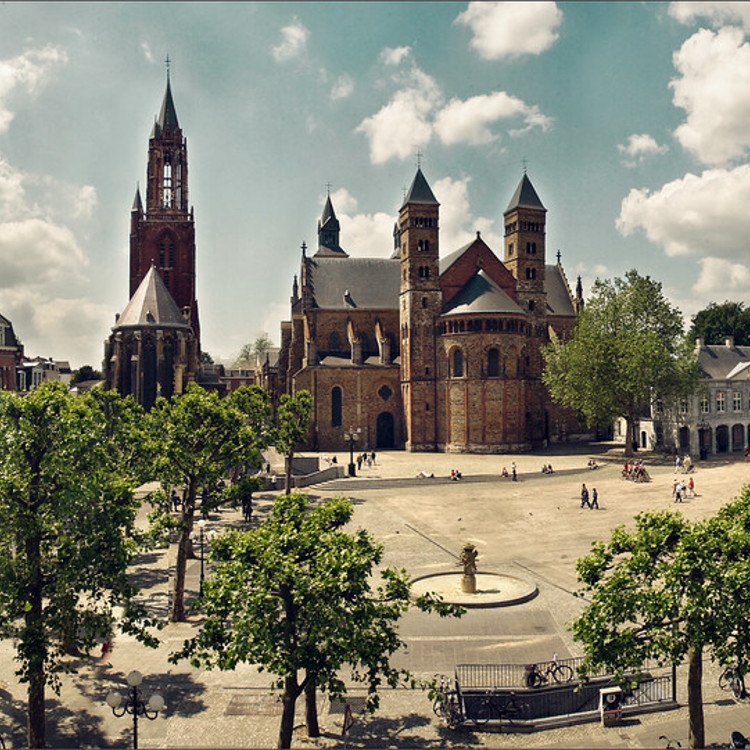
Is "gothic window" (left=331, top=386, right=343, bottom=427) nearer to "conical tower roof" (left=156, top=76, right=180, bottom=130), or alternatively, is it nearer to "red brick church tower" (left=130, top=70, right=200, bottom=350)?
"red brick church tower" (left=130, top=70, right=200, bottom=350)

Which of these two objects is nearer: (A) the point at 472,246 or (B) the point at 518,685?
(B) the point at 518,685

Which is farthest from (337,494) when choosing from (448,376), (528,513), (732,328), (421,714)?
(732,328)

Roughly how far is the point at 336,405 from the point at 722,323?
2221 inches

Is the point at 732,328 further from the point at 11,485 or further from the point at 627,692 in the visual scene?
the point at 11,485

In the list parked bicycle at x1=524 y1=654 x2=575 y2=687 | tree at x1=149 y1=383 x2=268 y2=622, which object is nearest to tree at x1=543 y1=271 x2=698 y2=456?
tree at x1=149 y1=383 x2=268 y2=622

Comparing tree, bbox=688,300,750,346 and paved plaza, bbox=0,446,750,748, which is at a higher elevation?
tree, bbox=688,300,750,346

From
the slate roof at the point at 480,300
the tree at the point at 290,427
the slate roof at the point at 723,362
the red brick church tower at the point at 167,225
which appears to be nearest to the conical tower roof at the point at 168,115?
the red brick church tower at the point at 167,225

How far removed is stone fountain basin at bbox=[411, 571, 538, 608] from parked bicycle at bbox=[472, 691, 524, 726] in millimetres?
6351

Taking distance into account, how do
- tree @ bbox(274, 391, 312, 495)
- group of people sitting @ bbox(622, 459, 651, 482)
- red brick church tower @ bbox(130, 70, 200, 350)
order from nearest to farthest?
tree @ bbox(274, 391, 312, 495) < group of people sitting @ bbox(622, 459, 651, 482) < red brick church tower @ bbox(130, 70, 200, 350)

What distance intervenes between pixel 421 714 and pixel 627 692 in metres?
4.71

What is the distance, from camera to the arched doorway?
221 ft

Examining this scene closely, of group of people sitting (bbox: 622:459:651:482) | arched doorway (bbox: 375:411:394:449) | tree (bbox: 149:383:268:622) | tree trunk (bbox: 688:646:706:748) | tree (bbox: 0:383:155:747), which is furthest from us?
arched doorway (bbox: 375:411:394:449)

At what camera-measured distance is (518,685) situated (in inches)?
645

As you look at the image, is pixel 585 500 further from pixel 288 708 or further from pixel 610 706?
pixel 288 708
